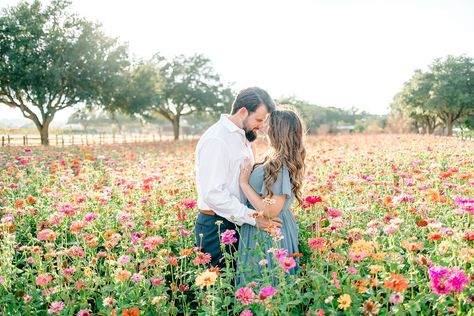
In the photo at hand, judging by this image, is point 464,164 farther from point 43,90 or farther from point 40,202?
point 43,90

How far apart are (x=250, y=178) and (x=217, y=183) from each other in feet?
0.86

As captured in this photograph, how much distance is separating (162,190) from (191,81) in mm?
38332

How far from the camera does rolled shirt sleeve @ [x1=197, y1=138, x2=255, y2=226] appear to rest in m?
3.21

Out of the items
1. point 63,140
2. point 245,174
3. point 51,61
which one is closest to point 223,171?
point 245,174

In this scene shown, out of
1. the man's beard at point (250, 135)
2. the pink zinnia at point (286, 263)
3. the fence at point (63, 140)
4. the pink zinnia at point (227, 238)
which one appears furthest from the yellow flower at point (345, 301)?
the fence at point (63, 140)

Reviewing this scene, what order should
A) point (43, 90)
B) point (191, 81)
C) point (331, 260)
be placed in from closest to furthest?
point (331, 260), point (43, 90), point (191, 81)

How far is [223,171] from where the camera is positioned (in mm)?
3338

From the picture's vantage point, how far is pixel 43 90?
24891 mm

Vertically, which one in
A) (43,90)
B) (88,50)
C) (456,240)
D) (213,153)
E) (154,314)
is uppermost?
(88,50)

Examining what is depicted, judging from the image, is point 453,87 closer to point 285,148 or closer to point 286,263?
point 285,148

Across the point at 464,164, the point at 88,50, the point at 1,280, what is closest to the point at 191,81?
the point at 88,50

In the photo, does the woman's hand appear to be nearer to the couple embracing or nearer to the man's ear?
the couple embracing

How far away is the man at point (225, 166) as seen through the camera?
3.27 metres

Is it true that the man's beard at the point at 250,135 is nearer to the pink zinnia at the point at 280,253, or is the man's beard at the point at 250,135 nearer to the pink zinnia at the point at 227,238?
the pink zinnia at the point at 227,238
